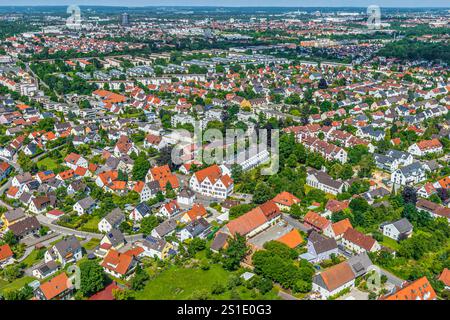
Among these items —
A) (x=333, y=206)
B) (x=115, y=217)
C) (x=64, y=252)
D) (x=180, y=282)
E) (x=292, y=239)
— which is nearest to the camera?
(x=180, y=282)

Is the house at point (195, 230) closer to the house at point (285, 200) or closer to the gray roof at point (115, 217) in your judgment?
the gray roof at point (115, 217)

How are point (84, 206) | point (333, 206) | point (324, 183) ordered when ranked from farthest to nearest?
1. point (324, 183)
2. point (84, 206)
3. point (333, 206)

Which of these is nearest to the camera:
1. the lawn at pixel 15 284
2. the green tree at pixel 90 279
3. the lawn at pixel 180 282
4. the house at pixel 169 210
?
the green tree at pixel 90 279

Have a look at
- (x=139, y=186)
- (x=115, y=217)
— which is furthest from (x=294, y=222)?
(x=139, y=186)

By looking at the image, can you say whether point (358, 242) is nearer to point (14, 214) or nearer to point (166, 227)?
point (166, 227)

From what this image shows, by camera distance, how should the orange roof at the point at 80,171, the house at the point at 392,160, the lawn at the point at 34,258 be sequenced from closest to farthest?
1. the lawn at the point at 34,258
2. the orange roof at the point at 80,171
3. the house at the point at 392,160

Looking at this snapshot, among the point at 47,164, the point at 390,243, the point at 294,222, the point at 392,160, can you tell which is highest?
the point at 392,160

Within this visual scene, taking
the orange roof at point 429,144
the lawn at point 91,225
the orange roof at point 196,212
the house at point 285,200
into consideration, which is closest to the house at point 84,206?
the lawn at point 91,225
